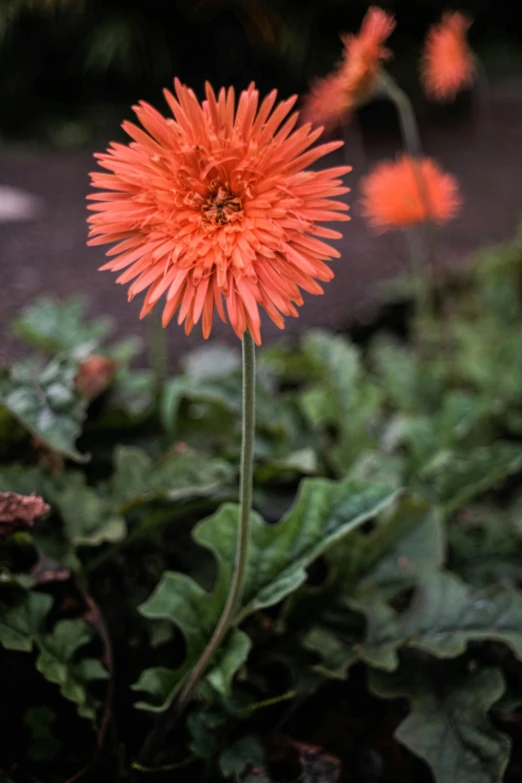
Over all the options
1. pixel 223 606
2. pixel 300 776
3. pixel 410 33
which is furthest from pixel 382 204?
pixel 410 33

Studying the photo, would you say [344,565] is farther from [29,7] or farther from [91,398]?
[29,7]

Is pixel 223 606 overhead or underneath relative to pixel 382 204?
underneath

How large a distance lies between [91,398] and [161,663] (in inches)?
21.0

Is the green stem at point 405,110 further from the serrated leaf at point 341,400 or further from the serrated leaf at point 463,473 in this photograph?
the serrated leaf at point 463,473

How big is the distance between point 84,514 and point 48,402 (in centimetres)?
20

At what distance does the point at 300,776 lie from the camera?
3.50 ft

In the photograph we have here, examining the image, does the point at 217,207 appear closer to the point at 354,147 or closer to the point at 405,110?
the point at 405,110

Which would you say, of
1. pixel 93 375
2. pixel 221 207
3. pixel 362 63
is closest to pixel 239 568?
pixel 221 207

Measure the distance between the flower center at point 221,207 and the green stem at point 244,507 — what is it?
5.1 inches

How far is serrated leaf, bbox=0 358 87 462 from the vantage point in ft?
3.98

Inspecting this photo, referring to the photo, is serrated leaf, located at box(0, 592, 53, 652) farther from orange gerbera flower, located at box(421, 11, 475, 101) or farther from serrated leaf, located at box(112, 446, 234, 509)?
orange gerbera flower, located at box(421, 11, 475, 101)

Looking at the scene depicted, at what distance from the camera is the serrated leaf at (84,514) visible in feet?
4.01

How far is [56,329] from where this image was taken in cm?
178

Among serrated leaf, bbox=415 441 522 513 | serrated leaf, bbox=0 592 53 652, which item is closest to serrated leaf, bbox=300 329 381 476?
serrated leaf, bbox=415 441 522 513
